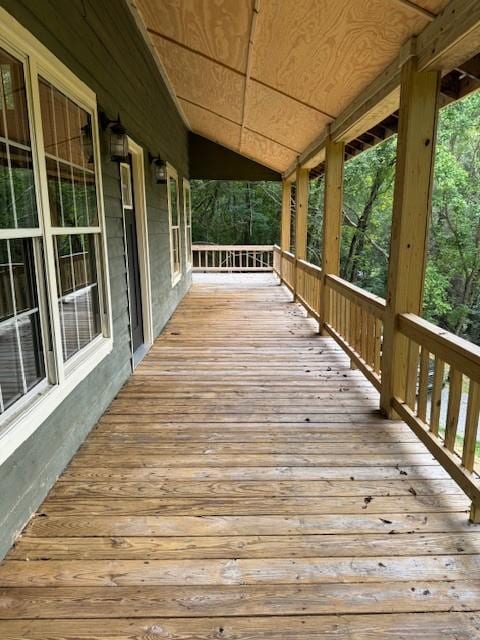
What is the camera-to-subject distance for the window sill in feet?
5.50

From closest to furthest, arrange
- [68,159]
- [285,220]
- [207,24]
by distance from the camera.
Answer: [68,159] → [207,24] → [285,220]

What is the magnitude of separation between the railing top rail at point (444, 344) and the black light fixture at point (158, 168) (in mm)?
3384

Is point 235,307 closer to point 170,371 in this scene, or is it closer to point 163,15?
point 170,371

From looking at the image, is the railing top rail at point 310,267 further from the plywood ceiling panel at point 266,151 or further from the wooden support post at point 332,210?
the plywood ceiling panel at point 266,151

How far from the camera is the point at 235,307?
Answer: 7.18 m

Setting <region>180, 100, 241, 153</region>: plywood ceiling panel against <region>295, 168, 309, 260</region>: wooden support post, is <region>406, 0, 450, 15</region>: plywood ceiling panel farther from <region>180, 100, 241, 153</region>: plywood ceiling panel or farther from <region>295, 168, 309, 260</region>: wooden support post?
<region>295, 168, 309, 260</region>: wooden support post

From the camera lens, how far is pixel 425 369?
243cm

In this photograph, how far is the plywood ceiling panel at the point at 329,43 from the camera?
2299 mm

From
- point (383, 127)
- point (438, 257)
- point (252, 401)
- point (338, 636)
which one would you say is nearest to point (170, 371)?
point (252, 401)

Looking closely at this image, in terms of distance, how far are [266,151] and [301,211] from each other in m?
1.32

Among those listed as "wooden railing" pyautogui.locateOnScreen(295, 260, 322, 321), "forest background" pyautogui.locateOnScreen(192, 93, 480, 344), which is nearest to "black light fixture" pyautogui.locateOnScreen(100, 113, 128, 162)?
"wooden railing" pyautogui.locateOnScreen(295, 260, 322, 321)

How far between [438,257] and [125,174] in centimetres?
1284

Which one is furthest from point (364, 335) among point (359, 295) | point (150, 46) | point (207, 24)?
point (150, 46)

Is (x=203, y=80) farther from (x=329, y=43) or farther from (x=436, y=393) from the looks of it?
(x=436, y=393)
